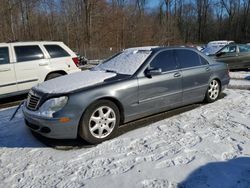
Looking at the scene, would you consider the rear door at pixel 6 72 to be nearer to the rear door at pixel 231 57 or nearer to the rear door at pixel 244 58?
the rear door at pixel 231 57

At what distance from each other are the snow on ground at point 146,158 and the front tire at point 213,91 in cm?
122

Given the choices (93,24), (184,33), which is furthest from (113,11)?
(184,33)

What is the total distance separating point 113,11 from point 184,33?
3522cm

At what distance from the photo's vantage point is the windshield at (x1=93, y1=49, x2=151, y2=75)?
504cm

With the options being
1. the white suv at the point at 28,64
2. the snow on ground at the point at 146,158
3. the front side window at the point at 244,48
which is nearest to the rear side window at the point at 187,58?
the snow on ground at the point at 146,158

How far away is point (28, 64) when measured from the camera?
748 cm

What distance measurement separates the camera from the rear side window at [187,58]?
569 cm

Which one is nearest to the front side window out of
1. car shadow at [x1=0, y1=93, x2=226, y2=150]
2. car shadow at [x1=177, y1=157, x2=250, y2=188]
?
car shadow at [x1=0, y1=93, x2=226, y2=150]

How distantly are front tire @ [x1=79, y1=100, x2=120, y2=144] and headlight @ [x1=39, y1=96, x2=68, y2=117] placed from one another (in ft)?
1.28

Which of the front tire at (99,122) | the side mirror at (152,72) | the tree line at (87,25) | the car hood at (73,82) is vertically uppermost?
the tree line at (87,25)

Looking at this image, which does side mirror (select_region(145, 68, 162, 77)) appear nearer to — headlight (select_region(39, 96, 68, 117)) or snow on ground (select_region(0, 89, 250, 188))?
snow on ground (select_region(0, 89, 250, 188))

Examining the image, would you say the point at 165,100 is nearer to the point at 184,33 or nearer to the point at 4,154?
the point at 4,154

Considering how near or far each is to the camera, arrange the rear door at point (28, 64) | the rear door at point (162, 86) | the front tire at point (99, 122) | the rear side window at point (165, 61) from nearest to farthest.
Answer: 1. the front tire at point (99, 122)
2. the rear door at point (162, 86)
3. the rear side window at point (165, 61)
4. the rear door at point (28, 64)

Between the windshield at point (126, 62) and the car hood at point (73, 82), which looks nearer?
the car hood at point (73, 82)
